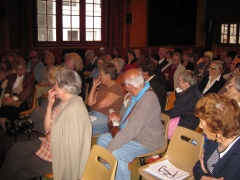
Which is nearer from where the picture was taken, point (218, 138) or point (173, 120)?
point (218, 138)

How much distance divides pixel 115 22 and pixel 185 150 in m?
8.38

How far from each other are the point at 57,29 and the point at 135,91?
25.0 feet

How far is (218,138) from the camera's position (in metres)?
1.85

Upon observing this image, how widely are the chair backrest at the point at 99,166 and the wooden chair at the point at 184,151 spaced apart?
1.53ft

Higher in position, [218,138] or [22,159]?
[218,138]

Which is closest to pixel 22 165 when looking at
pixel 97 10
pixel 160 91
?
pixel 160 91

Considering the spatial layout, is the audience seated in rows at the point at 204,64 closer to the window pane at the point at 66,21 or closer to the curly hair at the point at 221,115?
the curly hair at the point at 221,115

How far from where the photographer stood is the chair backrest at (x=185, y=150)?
8.15ft

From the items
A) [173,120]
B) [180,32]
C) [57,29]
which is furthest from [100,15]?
[173,120]

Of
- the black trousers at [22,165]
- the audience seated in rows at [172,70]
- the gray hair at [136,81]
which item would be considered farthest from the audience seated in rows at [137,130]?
the audience seated in rows at [172,70]

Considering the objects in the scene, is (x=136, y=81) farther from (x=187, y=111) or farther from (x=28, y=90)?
(x=28, y=90)

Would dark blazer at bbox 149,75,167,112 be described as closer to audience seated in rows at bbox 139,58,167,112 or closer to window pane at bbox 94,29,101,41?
audience seated in rows at bbox 139,58,167,112

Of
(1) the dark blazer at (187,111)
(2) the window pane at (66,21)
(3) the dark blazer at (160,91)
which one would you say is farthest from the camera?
(2) the window pane at (66,21)

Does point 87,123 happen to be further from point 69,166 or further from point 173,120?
point 173,120
